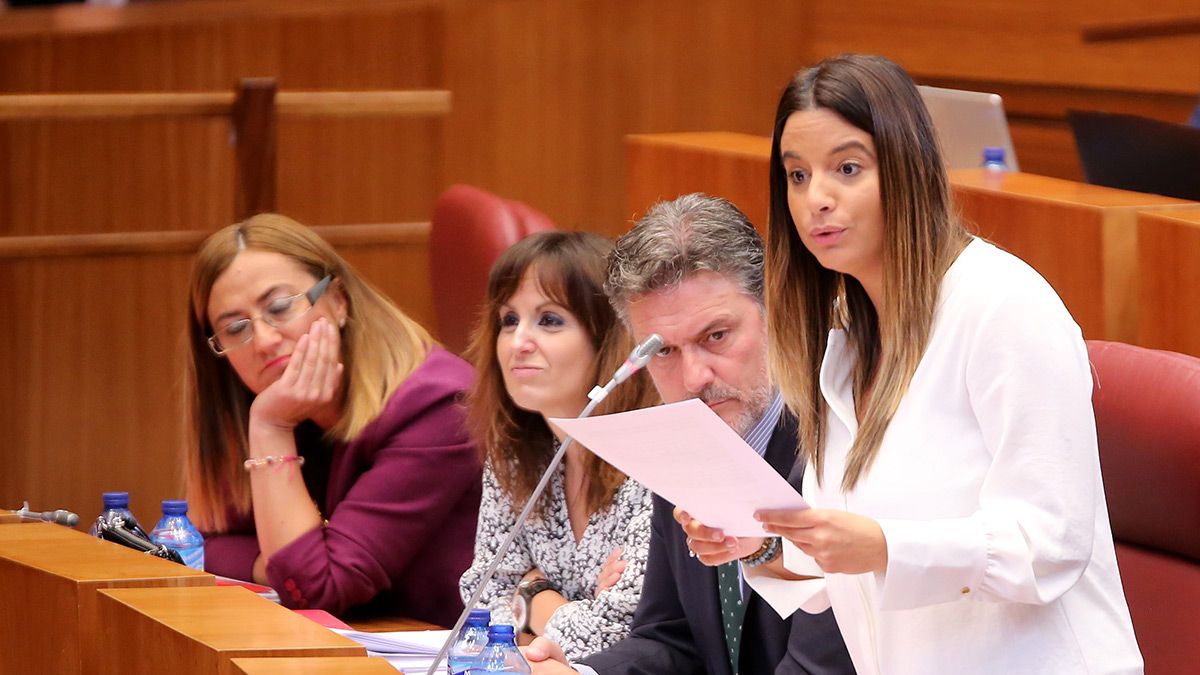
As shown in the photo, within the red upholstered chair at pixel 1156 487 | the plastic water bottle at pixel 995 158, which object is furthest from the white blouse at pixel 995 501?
the plastic water bottle at pixel 995 158

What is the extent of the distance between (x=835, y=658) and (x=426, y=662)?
0.46 meters

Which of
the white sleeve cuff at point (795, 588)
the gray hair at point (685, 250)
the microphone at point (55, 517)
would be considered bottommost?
the microphone at point (55, 517)

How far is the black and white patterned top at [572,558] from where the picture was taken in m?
2.11

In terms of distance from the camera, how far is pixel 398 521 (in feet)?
8.38

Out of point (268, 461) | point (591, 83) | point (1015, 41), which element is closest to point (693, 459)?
point (268, 461)

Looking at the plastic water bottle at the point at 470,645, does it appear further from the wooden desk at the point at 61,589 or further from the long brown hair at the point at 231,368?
the long brown hair at the point at 231,368

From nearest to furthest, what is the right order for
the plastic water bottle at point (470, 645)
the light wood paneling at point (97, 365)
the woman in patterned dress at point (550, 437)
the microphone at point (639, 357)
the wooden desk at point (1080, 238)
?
the microphone at point (639, 357), the plastic water bottle at point (470, 645), the wooden desk at point (1080, 238), the woman in patterned dress at point (550, 437), the light wood paneling at point (97, 365)

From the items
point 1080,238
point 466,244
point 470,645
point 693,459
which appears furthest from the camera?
point 466,244

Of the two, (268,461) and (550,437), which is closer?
(550,437)

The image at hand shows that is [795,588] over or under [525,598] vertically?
over

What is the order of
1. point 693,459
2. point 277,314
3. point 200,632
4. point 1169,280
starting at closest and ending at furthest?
point 693,459 → point 200,632 → point 1169,280 → point 277,314

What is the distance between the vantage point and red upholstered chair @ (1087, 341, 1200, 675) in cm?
167

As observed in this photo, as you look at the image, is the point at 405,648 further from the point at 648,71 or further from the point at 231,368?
the point at 648,71

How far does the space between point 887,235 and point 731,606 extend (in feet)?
1.86
